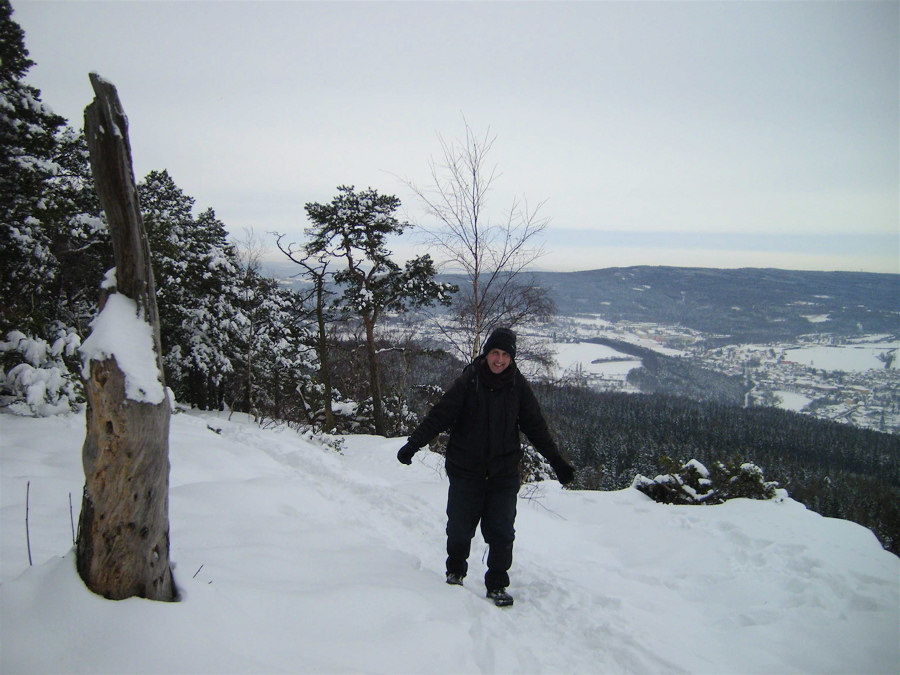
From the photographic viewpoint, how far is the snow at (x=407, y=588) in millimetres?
1795

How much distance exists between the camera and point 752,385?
345 feet

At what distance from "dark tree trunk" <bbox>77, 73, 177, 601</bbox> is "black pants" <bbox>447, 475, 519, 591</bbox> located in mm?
2096

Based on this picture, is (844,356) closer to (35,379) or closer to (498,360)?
(498,360)

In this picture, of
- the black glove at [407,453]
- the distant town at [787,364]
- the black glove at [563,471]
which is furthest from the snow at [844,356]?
the black glove at [407,453]

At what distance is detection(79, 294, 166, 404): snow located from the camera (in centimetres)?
181

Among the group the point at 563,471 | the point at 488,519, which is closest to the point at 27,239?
the point at 488,519

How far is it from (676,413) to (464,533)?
77196 millimetres

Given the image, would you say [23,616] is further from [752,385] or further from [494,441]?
[752,385]

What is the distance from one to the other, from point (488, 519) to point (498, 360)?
130 centimetres

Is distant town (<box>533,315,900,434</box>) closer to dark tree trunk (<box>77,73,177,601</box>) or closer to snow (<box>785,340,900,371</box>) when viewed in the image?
snow (<box>785,340,900,371</box>)

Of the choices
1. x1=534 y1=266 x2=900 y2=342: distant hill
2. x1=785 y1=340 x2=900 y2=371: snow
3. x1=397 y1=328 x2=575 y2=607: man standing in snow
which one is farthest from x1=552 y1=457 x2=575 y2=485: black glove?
x1=785 y1=340 x2=900 y2=371: snow

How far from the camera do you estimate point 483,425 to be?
135 inches

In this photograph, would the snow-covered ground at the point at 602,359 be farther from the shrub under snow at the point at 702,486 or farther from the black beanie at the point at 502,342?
the black beanie at the point at 502,342

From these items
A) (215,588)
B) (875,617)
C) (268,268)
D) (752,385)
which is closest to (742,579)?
(875,617)
